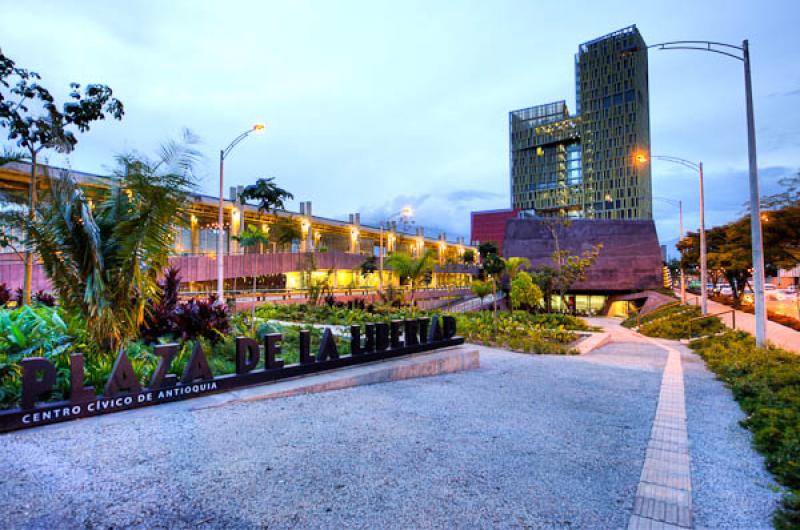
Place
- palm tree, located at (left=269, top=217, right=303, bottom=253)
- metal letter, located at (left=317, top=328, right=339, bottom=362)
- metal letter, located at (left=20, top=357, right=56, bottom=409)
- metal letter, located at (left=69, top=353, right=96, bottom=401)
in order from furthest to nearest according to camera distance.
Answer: palm tree, located at (left=269, top=217, right=303, bottom=253), metal letter, located at (left=317, top=328, right=339, bottom=362), metal letter, located at (left=69, top=353, right=96, bottom=401), metal letter, located at (left=20, top=357, right=56, bottom=409)

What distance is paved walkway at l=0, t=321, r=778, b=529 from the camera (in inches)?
129

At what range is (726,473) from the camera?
13.9 feet

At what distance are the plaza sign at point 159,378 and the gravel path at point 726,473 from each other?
5.65m

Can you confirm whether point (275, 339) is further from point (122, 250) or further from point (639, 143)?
point (639, 143)

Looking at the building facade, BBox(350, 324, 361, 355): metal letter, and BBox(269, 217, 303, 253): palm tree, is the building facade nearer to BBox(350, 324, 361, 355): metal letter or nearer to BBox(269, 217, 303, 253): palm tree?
BBox(269, 217, 303, 253): palm tree

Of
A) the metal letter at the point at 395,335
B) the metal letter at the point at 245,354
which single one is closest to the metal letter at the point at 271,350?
the metal letter at the point at 245,354

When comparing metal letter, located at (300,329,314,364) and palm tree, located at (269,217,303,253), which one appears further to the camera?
palm tree, located at (269,217,303,253)

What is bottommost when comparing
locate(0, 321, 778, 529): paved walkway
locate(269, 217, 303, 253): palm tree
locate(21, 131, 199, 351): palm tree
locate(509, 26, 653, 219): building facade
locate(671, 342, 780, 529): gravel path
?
locate(671, 342, 780, 529): gravel path

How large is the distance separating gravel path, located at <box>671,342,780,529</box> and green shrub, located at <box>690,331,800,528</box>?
0.13 m

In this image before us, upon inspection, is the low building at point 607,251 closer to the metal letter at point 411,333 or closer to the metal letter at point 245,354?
the metal letter at point 411,333

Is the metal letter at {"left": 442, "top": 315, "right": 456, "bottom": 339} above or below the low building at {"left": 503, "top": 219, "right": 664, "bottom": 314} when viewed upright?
below

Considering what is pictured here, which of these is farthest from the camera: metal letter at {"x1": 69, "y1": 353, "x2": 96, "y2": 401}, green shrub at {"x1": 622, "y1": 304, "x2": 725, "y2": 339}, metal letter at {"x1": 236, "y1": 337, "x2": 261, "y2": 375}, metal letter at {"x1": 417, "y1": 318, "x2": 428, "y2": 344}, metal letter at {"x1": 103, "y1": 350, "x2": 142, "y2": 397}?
green shrub at {"x1": 622, "y1": 304, "x2": 725, "y2": 339}

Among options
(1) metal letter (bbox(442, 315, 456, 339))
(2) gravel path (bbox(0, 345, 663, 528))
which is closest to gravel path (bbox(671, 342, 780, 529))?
(2) gravel path (bbox(0, 345, 663, 528))

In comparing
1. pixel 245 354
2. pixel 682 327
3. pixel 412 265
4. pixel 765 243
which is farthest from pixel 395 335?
pixel 765 243
